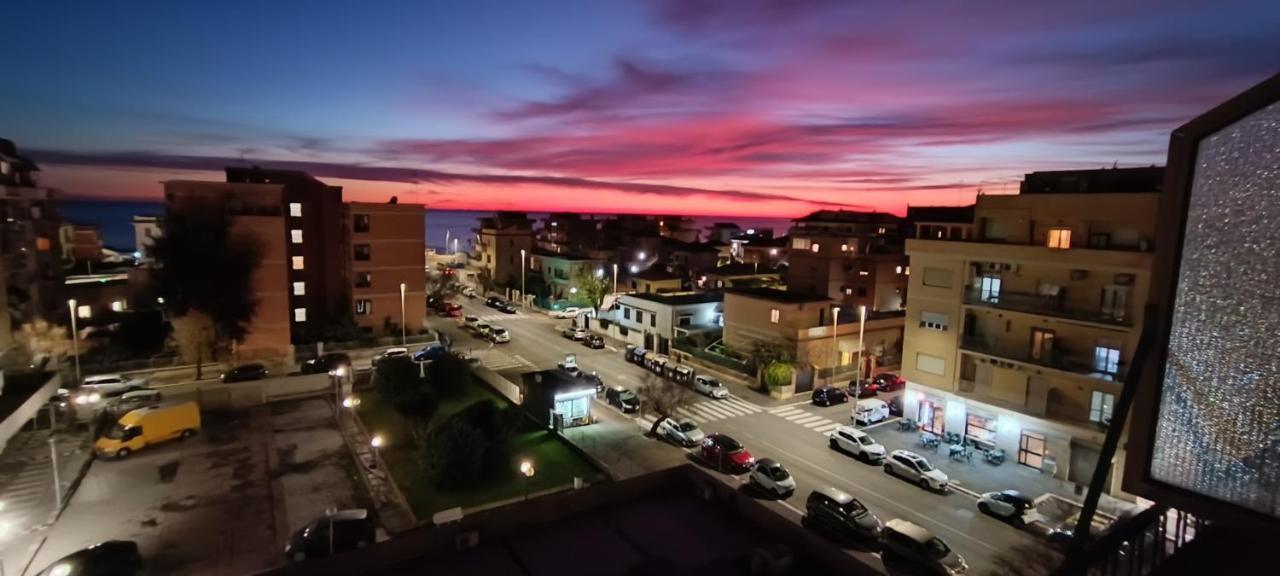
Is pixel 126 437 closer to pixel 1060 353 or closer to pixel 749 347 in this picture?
pixel 749 347

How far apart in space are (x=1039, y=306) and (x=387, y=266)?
32755mm

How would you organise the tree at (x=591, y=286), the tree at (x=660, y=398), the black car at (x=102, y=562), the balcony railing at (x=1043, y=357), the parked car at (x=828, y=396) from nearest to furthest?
the black car at (x=102, y=562) → the balcony railing at (x=1043, y=357) → the tree at (x=660, y=398) → the parked car at (x=828, y=396) → the tree at (x=591, y=286)

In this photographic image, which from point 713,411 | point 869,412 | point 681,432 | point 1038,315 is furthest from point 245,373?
point 1038,315

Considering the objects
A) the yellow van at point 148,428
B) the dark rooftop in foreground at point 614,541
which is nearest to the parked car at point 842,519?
the dark rooftop in foreground at point 614,541

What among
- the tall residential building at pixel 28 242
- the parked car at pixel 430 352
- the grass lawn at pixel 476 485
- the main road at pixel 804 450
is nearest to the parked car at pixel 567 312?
the main road at pixel 804 450

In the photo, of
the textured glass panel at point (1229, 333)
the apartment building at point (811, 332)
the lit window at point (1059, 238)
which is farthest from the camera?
the apartment building at point (811, 332)

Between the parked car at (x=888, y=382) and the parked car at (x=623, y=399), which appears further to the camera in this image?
the parked car at (x=888, y=382)

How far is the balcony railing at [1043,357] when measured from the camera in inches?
803

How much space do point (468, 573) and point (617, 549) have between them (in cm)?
196

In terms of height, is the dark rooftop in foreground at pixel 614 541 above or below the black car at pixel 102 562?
above

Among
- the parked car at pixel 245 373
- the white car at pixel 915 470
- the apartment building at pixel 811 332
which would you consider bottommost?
the white car at pixel 915 470

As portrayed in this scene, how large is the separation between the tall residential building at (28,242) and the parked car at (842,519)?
1417 inches

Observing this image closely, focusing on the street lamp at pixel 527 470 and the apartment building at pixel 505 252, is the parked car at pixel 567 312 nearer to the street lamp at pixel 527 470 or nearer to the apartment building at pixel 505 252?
the apartment building at pixel 505 252

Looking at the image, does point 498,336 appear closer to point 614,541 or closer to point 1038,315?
point 1038,315
